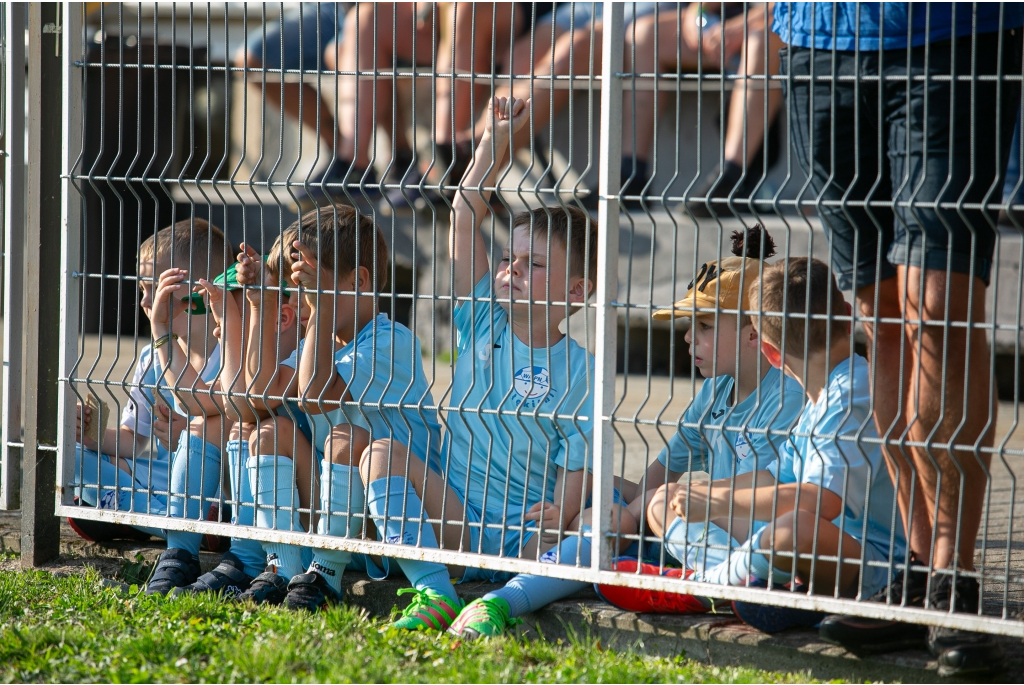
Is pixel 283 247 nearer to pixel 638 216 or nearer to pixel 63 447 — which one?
pixel 63 447

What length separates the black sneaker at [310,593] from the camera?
3141 millimetres

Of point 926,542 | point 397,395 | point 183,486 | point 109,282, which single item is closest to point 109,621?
point 183,486

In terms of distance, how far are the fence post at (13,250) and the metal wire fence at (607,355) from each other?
0.28ft

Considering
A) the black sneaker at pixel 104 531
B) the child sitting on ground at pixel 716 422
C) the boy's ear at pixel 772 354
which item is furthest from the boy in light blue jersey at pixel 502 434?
the black sneaker at pixel 104 531

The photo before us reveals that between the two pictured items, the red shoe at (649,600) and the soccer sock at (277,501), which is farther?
the soccer sock at (277,501)

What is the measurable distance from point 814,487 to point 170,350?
6.24 feet

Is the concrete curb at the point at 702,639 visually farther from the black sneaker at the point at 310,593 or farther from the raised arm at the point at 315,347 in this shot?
the raised arm at the point at 315,347

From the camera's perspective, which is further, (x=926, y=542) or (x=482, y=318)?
(x=482, y=318)

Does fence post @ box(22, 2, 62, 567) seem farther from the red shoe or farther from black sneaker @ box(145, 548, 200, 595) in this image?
the red shoe

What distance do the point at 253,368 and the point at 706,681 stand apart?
1578 millimetres

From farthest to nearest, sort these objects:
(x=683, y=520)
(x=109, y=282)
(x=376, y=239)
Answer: (x=109, y=282) → (x=376, y=239) → (x=683, y=520)

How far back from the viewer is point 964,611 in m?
2.62

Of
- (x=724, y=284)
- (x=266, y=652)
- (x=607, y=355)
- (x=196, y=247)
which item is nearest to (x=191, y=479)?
(x=196, y=247)

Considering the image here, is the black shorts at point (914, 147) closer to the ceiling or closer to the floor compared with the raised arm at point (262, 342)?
closer to the ceiling
